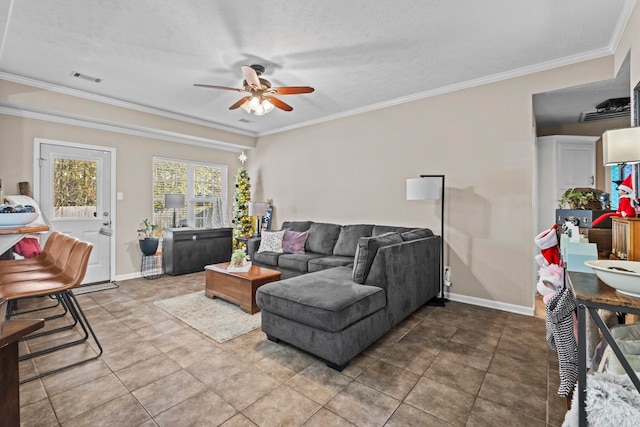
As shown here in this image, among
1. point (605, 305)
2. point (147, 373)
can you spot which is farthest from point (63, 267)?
point (605, 305)

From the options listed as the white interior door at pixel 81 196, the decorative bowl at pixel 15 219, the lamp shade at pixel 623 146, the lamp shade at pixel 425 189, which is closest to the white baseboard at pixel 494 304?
the lamp shade at pixel 425 189

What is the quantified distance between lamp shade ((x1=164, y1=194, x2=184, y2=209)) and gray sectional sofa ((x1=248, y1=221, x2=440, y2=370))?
3473mm

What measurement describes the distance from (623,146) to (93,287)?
614 centimetres

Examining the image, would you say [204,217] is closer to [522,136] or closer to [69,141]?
[69,141]

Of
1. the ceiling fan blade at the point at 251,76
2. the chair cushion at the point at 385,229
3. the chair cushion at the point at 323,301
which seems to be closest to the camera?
the chair cushion at the point at 323,301

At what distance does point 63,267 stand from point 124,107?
3.11 meters

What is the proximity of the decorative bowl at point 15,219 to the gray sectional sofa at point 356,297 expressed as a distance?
1.77 m

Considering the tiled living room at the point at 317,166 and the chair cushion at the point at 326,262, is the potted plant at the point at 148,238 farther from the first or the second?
the chair cushion at the point at 326,262

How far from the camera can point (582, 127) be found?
15.9ft

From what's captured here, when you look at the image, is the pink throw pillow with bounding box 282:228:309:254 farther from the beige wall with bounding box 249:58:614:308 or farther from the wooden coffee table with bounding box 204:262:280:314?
the wooden coffee table with bounding box 204:262:280:314

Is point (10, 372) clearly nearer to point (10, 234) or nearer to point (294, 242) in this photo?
point (10, 234)

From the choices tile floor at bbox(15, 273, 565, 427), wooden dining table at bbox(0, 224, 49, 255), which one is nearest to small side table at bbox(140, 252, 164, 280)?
tile floor at bbox(15, 273, 565, 427)

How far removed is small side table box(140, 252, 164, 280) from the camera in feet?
17.4

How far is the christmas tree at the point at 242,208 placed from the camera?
6.20 metres
